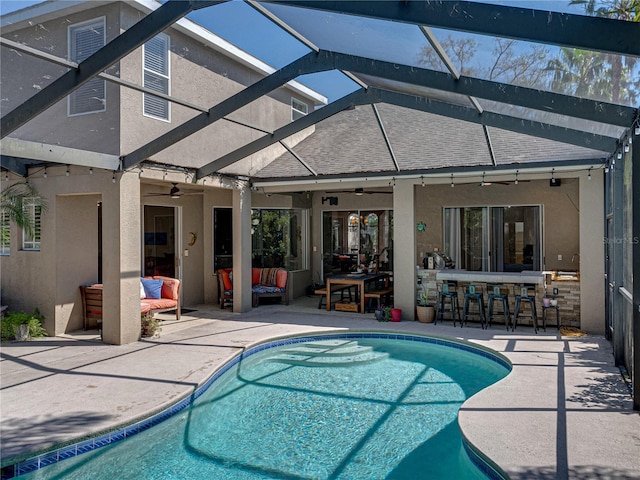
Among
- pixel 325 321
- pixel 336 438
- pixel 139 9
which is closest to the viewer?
pixel 336 438

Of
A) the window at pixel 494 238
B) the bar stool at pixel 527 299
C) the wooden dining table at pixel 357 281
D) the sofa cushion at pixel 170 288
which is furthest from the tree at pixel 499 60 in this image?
the window at pixel 494 238

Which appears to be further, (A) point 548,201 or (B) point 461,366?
(A) point 548,201

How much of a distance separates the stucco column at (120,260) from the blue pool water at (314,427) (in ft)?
7.84

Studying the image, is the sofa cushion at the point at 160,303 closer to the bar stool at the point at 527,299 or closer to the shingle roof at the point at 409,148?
the shingle roof at the point at 409,148

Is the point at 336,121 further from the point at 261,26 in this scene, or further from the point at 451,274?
the point at 261,26

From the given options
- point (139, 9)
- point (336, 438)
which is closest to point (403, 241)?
point (336, 438)

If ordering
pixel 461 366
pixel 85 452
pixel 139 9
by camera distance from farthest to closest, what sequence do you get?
pixel 139 9
pixel 461 366
pixel 85 452

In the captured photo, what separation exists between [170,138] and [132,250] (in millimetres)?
2190

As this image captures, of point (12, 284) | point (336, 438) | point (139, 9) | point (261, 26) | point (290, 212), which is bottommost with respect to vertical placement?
point (336, 438)

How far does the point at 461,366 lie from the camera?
811cm

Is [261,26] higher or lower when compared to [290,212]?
higher

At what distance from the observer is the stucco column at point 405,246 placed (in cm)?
1118

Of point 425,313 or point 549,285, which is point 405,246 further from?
point 549,285

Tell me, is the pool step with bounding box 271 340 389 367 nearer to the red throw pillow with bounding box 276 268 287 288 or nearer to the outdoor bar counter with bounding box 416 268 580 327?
the outdoor bar counter with bounding box 416 268 580 327
